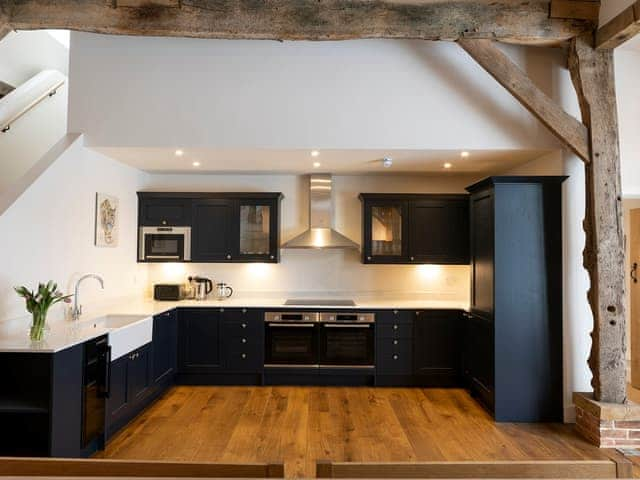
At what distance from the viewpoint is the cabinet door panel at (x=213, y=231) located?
4.73 m

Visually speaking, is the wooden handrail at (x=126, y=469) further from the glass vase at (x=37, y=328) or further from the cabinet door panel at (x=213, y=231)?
the cabinet door panel at (x=213, y=231)

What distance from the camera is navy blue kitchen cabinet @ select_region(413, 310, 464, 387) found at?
4.41 metres

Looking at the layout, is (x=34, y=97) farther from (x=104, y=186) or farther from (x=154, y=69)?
(x=154, y=69)

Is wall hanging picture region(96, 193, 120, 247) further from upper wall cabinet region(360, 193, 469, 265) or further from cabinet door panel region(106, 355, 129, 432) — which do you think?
upper wall cabinet region(360, 193, 469, 265)

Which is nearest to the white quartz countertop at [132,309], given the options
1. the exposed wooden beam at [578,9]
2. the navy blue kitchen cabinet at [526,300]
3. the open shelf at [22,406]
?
the open shelf at [22,406]

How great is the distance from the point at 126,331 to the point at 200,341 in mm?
1250

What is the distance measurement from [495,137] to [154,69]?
3240mm

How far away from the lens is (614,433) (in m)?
3.07

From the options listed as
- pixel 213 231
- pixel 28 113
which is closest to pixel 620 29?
pixel 213 231

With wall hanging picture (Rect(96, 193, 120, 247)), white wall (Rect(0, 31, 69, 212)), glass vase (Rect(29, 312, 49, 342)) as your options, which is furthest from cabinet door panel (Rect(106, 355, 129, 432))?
white wall (Rect(0, 31, 69, 212))

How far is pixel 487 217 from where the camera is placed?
3.77 metres

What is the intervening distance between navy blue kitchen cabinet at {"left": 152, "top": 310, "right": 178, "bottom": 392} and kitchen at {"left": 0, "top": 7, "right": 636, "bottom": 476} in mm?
43

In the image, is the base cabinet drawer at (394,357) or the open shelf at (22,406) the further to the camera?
the base cabinet drawer at (394,357)

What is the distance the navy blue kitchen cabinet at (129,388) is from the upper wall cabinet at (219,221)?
4.63ft
